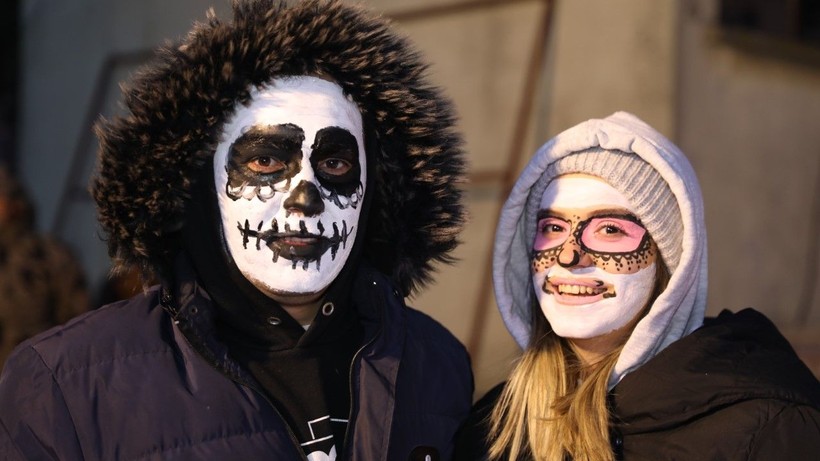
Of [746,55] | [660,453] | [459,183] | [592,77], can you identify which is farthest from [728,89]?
[660,453]

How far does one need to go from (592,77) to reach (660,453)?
12.1 feet

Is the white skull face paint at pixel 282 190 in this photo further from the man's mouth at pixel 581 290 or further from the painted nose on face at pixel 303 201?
the man's mouth at pixel 581 290

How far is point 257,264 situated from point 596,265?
0.83 m

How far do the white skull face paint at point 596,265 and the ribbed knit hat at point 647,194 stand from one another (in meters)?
0.03

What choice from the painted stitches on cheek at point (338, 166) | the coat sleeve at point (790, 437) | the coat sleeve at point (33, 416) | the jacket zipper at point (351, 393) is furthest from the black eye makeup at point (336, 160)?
the coat sleeve at point (790, 437)

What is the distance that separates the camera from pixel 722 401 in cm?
252

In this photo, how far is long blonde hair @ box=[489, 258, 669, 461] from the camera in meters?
2.66

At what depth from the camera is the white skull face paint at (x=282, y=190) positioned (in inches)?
107

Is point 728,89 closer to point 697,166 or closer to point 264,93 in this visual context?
point 697,166

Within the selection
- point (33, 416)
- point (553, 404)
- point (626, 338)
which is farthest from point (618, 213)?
point (33, 416)

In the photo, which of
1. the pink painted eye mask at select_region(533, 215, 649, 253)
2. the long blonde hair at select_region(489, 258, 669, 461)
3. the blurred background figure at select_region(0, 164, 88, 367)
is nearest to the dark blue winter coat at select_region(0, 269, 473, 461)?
the long blonde hair at select_region(489, 258, 669, 461)

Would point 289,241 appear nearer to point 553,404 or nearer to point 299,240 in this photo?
point 299,240

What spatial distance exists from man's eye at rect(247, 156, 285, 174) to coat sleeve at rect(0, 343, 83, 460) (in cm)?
66

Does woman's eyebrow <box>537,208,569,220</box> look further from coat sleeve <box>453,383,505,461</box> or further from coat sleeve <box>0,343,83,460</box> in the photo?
coat sleeve <box>0,343,83,460</box>
